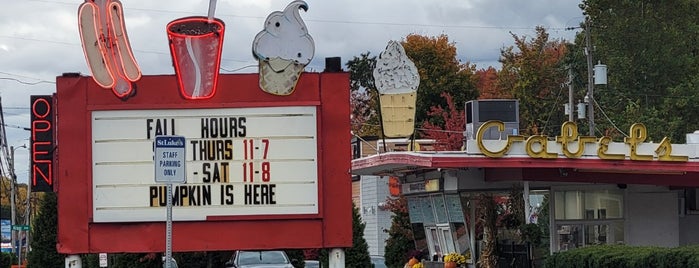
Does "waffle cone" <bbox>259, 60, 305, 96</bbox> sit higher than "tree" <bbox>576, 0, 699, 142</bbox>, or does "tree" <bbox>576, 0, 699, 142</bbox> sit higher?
"tree" <bbox>576, 0, 699, 142</bbox>

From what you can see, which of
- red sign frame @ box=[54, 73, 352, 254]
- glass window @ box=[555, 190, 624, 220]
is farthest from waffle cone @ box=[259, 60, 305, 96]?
glass window @ box=[555, 190, 624, 220]

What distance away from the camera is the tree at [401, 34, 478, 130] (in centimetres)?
6594

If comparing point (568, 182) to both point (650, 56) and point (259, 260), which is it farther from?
point (650, 56)

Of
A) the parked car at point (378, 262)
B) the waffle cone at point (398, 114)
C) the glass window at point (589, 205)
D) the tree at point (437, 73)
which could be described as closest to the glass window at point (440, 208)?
the glass window at point (589, 205)

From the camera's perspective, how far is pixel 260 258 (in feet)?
105

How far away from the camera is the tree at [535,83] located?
219ft

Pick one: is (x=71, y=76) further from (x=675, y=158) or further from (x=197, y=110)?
(x=675, y=158)

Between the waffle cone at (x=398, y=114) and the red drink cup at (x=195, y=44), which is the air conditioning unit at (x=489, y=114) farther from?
the red drink cup at (x=195, y=44)

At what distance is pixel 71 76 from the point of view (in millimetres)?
18328

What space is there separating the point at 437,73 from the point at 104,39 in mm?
50171

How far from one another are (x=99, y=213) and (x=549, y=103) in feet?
170

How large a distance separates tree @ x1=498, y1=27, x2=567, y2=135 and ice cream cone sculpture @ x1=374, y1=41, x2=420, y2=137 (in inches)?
1670

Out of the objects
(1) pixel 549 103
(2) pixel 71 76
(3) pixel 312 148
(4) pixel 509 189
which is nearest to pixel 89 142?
(2) pixel 71 76

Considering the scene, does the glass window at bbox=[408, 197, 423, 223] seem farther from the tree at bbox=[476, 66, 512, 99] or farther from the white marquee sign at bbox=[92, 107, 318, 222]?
the tree at bbox=[476, 66, 512, 99]
